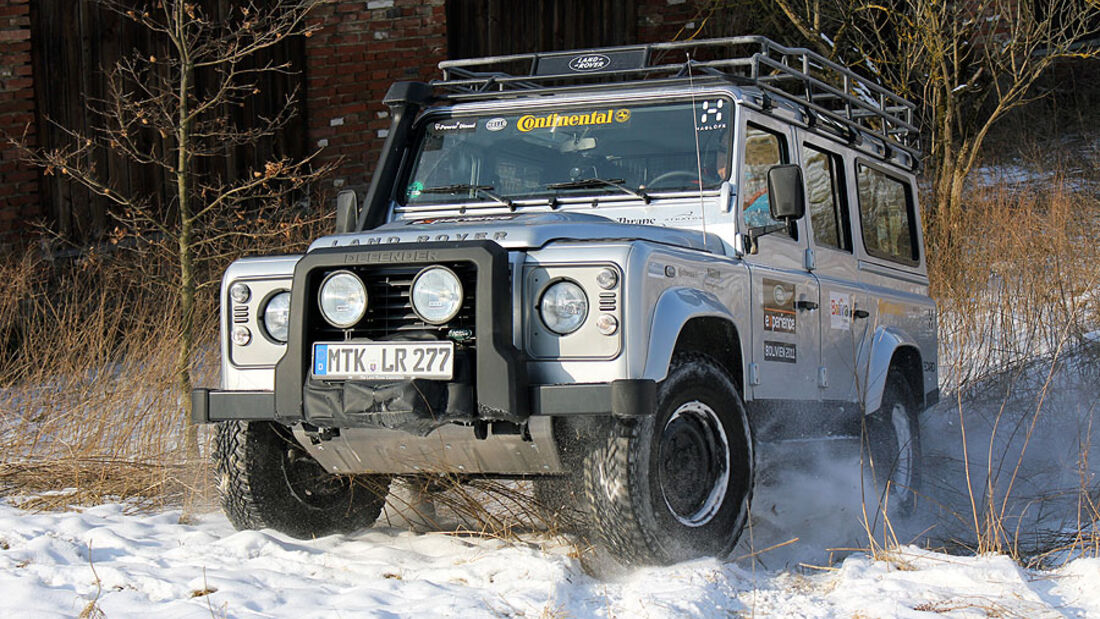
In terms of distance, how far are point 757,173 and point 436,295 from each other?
1.78 meters

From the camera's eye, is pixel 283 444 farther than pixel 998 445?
No

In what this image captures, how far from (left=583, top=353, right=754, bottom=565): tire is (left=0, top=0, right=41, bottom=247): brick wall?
8248mm

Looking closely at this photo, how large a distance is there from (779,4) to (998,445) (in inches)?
200

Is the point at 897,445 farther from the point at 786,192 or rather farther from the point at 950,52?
the point at 950,52

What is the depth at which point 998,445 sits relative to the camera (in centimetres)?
786

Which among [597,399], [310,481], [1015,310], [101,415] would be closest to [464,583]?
[597,399]

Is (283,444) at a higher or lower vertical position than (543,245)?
lower

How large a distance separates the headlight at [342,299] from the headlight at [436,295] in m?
0.20

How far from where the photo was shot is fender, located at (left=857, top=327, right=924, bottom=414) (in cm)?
615

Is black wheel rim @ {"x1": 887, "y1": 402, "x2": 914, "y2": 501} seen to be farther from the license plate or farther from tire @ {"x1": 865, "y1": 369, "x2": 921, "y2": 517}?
the license plate

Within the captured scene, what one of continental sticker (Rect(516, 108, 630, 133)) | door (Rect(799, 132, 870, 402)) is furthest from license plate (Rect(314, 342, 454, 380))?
door (Rect(799, 132, 870, 402))

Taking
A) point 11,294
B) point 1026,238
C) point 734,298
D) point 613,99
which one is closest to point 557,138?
point 613,99

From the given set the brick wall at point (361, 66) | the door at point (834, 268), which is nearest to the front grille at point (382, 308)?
the door at point (834, 268)

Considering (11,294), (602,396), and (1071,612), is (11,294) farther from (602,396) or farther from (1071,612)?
(1071,612)
